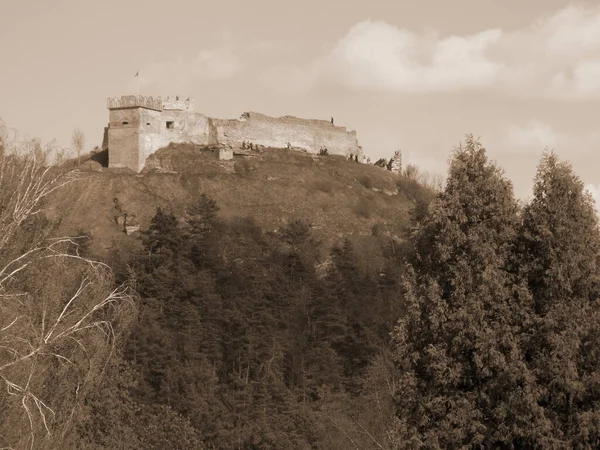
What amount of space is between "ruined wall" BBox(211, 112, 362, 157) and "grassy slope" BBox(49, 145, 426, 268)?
6.51ft

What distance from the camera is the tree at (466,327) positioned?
68.0 ft

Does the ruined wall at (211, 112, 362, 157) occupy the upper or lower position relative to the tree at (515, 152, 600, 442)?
upper

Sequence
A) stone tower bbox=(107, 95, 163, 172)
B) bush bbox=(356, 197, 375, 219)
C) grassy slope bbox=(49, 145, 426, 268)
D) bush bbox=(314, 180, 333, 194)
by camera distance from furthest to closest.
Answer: bush bbox=(314, 180, 333, 194), bush bbox=(356, 197, 375, 219), stone tower bbox=(107, 95, 163, 172), grassy slope bbox=(49, 145, 426, 268)

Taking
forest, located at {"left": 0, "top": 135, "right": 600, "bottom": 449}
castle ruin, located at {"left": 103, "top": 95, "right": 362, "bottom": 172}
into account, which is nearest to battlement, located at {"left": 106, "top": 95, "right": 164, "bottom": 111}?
castle ruin, located at {"left": 103, "top": 95, "right": 362, "bottom": 172}

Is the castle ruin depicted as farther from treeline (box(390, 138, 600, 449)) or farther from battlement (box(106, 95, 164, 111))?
treeline (box(390, 138, 600, 449))

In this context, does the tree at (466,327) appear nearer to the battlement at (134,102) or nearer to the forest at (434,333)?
the forest at (434,333)

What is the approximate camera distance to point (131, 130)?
3044 inches

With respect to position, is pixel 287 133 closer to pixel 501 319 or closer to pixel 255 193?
pixel 255 193

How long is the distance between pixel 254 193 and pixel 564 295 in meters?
58.0

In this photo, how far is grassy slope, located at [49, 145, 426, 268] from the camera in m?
72.2

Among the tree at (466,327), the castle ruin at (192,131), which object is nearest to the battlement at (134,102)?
the castle ruin at (192,131)

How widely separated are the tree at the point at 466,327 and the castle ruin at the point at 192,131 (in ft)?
187

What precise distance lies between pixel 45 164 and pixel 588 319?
11690 millimetres

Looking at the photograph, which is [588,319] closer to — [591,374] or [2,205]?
[591,374]
